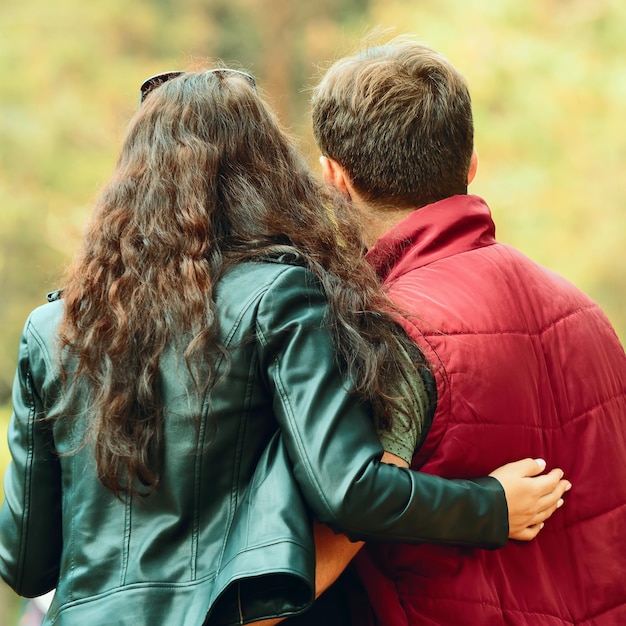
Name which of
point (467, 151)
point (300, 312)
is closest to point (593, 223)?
point (467, 151)

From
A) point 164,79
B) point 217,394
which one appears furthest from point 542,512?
point 164,79

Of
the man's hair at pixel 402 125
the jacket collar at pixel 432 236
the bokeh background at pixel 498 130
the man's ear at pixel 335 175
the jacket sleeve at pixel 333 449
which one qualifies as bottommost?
the bokeh background at pixel 498 130

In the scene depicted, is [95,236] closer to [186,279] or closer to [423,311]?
[186,279]

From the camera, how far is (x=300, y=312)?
1.57 meters

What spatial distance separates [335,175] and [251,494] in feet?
2.40

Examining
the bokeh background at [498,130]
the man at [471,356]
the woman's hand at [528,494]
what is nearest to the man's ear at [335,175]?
the man at [471,356]

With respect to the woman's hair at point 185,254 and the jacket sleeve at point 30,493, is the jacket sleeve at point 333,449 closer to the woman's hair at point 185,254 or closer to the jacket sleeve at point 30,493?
the woman's hair at point 185,254

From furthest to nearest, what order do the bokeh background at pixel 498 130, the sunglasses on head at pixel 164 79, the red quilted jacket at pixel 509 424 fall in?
1. the bokeh background at pixel 498 130
2. the sunglasses on head at pixel 164 79
3. the red quilted jacket at pixel 509 424

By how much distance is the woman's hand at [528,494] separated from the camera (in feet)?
5.47

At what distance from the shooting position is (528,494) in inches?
65.6

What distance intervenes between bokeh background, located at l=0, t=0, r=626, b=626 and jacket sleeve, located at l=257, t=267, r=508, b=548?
5955mm

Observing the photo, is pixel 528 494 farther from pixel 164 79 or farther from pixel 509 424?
pixel 164 79

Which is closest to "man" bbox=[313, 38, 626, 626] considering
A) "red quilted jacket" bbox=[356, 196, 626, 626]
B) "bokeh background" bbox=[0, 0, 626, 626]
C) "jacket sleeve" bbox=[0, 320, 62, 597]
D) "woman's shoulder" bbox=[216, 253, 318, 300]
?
"red quilted jacket" bbox=[356, 196, 626, 626]

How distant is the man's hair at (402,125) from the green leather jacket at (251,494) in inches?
15.4
